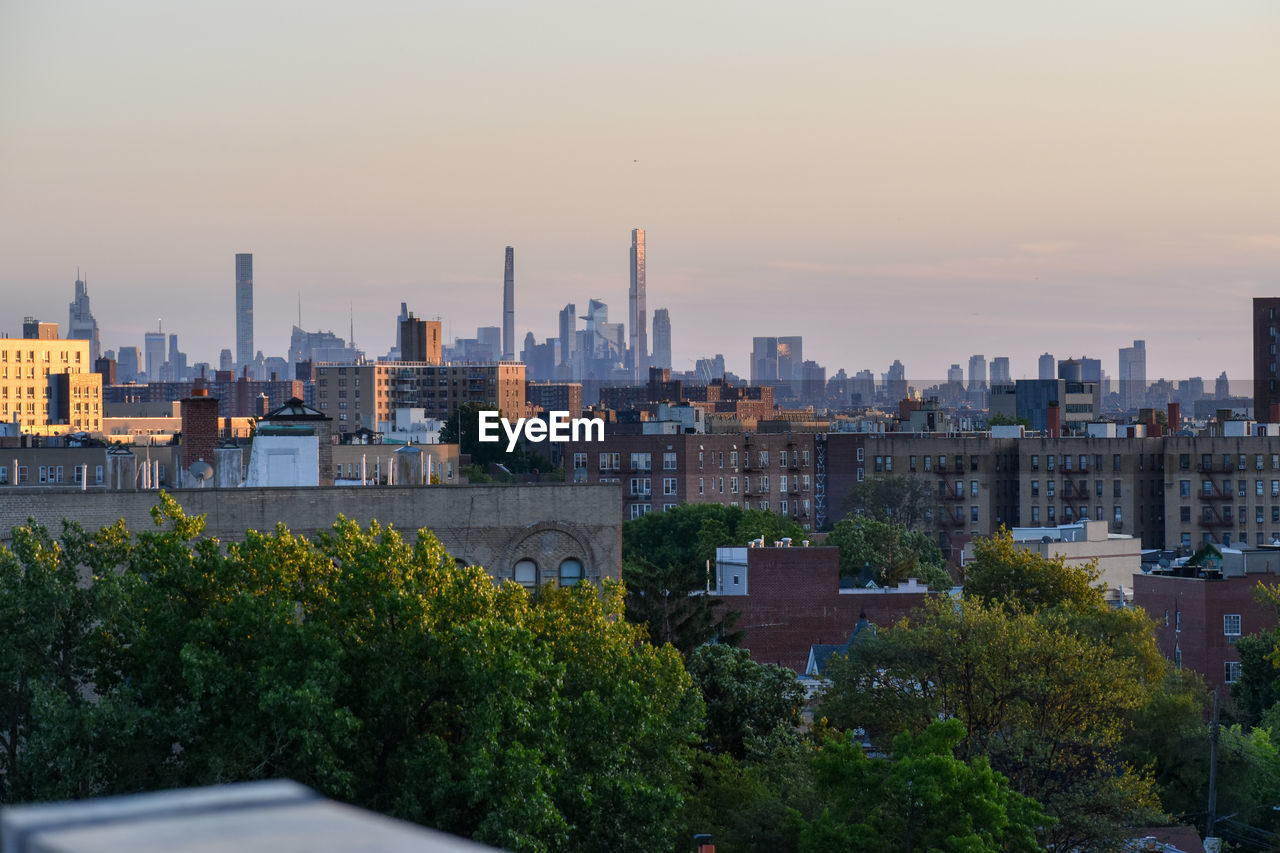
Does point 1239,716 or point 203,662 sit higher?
point 203,662

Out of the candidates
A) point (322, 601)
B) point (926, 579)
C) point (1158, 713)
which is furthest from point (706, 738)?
point (926, 579)

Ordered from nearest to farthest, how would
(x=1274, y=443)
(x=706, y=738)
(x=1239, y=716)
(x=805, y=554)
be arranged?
(x=706, y=738)
(x=1239, y=716)
(x=805, y=554)
(x=1274, y=443)

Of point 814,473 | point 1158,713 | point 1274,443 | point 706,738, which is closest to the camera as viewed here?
point 706,738

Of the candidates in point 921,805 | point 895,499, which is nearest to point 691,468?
point 895,499

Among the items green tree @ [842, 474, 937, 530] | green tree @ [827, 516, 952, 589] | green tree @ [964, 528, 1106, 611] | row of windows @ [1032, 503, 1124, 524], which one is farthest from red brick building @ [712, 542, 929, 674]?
row of windows @ [1032, 503, 1124, 524]

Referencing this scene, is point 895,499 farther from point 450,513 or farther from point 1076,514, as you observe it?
point 450,513

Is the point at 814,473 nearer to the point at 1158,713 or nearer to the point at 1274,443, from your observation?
the point at 1274,443

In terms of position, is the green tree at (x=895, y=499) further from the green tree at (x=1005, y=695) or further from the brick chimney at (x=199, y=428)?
the brick chimney at (x=199, y=428)

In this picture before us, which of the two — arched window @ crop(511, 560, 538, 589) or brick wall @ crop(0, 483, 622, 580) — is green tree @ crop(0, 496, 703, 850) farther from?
arched window @ crop(511, 560, 538, 589)
